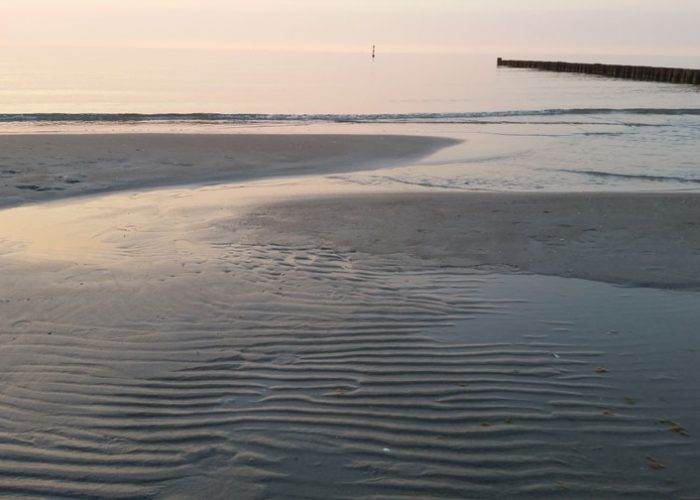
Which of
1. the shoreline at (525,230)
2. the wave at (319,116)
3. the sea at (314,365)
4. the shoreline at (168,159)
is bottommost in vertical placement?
the wave at (319,116)

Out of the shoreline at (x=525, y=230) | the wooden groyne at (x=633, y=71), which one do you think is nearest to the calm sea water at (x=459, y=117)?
the shoreline at (x=525, y=230)

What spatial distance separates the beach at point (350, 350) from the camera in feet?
13.1

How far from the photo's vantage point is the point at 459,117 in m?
34.3

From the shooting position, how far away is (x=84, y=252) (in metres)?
8.52

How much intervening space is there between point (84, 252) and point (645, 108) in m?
36.6

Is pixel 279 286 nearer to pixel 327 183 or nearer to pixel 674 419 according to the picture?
pixel 674 419

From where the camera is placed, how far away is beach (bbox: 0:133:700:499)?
158 inches

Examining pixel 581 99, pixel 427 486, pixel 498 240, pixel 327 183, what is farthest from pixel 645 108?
pixel 427 486

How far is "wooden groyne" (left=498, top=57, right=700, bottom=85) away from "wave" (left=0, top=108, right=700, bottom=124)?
1253 inches

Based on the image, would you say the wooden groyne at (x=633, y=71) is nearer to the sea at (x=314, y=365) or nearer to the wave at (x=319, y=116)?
the wave at (x=319, y=116)

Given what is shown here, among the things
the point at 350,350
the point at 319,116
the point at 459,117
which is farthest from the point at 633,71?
the point at 350,350

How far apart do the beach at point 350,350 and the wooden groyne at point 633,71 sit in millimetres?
61147

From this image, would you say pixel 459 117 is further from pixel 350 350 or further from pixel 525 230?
pixel 350 350

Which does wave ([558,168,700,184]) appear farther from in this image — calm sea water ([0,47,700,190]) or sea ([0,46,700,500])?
sea ([0,46,700,500])
